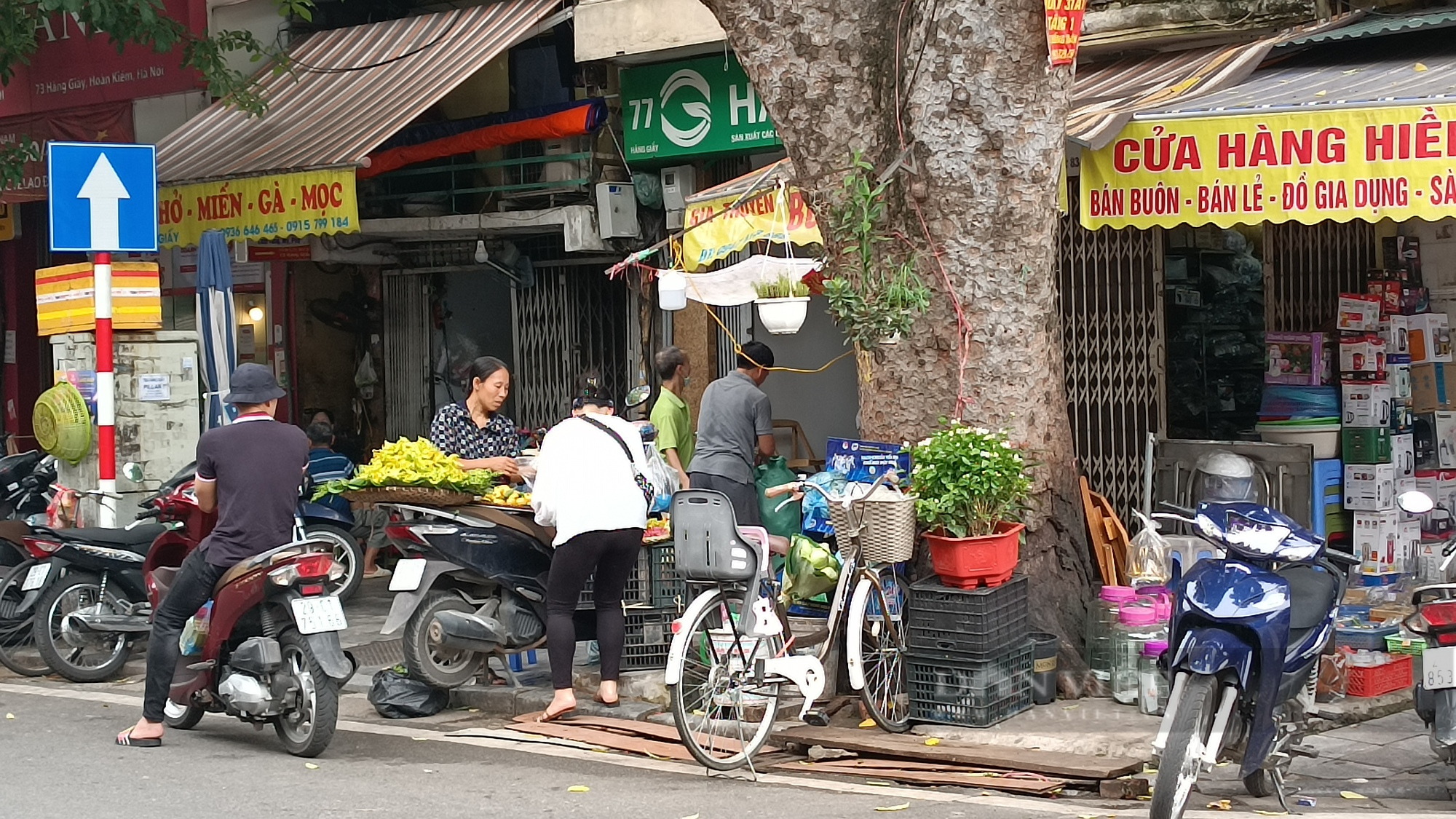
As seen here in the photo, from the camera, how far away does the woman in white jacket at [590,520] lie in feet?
24.8

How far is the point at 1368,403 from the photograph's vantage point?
10062mm

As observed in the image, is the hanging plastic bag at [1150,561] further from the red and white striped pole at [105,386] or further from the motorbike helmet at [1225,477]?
the red and white striped pole at [105,386]

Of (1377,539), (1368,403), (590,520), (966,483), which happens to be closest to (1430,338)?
(1368,403)

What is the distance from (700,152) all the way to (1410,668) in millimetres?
6479

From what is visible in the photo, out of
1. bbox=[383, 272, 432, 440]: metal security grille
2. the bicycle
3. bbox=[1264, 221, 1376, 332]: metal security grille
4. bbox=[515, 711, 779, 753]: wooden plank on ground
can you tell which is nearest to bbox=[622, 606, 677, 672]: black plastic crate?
bbox=[515, 711, 779, 753]: wooden plank on ground

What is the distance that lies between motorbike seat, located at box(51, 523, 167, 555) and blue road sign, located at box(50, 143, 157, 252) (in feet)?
5.36

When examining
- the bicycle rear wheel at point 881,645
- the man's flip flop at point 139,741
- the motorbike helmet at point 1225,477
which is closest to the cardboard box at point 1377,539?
the motorbike helmet at point 1225,477

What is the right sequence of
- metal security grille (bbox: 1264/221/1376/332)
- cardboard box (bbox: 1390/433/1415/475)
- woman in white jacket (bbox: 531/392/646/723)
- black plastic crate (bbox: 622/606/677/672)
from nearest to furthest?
1. woman in white jacket (bbox: 531/392/646/723)
2. black plastic crate (bbox: 622/606/677/672)
3. cardboard box (bbox: 1390/433/1415/475)
4. metal security grille (bbox: 1264/221/1376/332)

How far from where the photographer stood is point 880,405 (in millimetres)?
8258

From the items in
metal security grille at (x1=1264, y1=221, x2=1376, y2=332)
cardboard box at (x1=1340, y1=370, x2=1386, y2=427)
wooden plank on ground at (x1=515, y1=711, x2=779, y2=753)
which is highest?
metal security grille at (x1=1264, y1=221, x2=1376, y2=332)

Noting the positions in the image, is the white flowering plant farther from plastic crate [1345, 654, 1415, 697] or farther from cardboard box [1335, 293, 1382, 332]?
cardboard box [1335, 293, 1382, 332]

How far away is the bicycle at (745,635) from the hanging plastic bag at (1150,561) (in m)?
1.49

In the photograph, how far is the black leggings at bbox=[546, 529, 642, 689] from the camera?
300 inches

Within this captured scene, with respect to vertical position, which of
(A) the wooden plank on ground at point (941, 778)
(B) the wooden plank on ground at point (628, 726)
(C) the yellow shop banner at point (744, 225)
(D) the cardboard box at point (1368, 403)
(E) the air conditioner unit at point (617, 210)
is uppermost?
(E) the air conditioner unit at point (617, 210)
